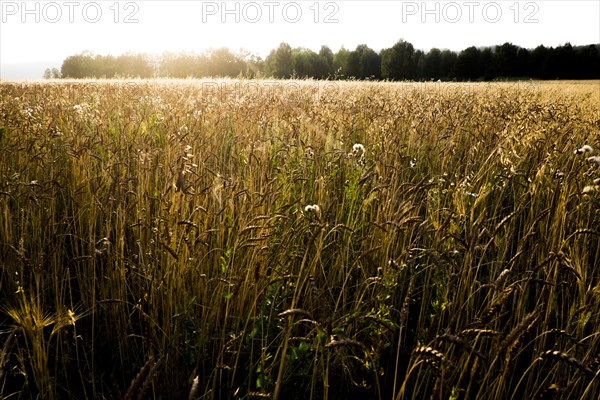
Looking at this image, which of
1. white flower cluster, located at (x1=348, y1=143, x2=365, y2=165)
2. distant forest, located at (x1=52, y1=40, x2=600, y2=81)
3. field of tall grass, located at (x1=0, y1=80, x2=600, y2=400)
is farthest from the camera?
distant forest, located at (x1=52, y1=40, x2=600, y2=81)

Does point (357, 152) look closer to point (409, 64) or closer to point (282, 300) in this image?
point (282, 300)

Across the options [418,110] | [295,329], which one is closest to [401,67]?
[418,110]

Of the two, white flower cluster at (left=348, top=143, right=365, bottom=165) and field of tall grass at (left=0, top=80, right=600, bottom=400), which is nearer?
field of tall grass at (left=0, top=80, right=600, bottom=400)

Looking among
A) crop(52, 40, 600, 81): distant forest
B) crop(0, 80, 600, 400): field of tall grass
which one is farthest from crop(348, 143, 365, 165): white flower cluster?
crop(52, 40, 600, 81): distant forest

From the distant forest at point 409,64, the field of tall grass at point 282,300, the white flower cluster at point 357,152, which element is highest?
the distant forest at point 409,64

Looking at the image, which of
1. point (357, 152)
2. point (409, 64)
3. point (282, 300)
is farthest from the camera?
point (409, 64)

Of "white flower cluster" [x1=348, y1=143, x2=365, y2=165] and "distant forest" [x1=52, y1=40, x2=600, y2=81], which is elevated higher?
"distant forest" [x1=52, y1=40, x2=600, y2=81]

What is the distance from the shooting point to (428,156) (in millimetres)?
3605

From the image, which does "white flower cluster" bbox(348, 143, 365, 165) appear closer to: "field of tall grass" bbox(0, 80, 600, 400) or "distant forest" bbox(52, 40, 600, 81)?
"field of tall grass" bbox(0, 80, 600, 400)

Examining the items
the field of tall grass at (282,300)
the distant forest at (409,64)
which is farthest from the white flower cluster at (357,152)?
the distant forest at (409,64)

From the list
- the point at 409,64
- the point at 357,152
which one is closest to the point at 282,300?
the point at 357,152

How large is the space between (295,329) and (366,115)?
4071mm

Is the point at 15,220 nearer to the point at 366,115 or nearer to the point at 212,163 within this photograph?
the point at 212,163

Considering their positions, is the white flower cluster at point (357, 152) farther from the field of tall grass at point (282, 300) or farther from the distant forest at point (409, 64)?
the distant forest at point (409, 64)
